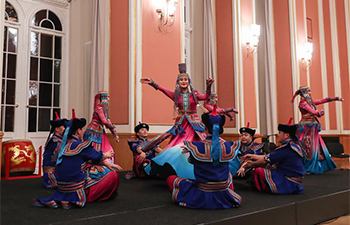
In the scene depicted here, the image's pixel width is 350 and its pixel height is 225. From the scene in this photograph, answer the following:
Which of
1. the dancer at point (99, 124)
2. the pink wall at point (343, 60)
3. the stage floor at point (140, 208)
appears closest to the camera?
the stage floor at point (140, 208)

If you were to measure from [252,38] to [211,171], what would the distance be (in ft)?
18.1

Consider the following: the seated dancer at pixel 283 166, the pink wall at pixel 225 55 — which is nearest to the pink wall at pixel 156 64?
the pink wall at pixel 225 55

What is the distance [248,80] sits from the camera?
7.32m

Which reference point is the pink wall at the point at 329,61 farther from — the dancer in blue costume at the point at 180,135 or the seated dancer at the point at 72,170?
the seated dancer at the point at 72,170

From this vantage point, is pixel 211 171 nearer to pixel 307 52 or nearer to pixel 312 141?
pixel 312 141

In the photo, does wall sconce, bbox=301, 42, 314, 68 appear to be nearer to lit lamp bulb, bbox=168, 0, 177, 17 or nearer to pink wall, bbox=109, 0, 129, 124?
lit lamp bulb, bbox=168, 0, 177, 17

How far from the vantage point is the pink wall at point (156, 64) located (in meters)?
A: 5.50

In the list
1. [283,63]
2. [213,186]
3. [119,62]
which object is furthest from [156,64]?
[283,63]

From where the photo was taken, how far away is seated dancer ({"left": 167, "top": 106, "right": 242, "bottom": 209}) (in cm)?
256

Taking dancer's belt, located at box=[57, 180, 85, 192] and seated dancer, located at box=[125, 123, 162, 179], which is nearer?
dancer's belt, located at box=[57, 180, 85, 192]

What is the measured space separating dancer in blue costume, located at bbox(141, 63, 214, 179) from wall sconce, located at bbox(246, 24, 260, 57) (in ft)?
12.6

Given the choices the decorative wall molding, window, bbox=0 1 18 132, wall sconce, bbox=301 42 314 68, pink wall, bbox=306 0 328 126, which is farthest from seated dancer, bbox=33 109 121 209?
pink wall, bbox=306 0 328 126

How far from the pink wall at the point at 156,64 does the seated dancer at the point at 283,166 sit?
99.8 inches

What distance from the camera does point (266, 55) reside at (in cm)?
852
